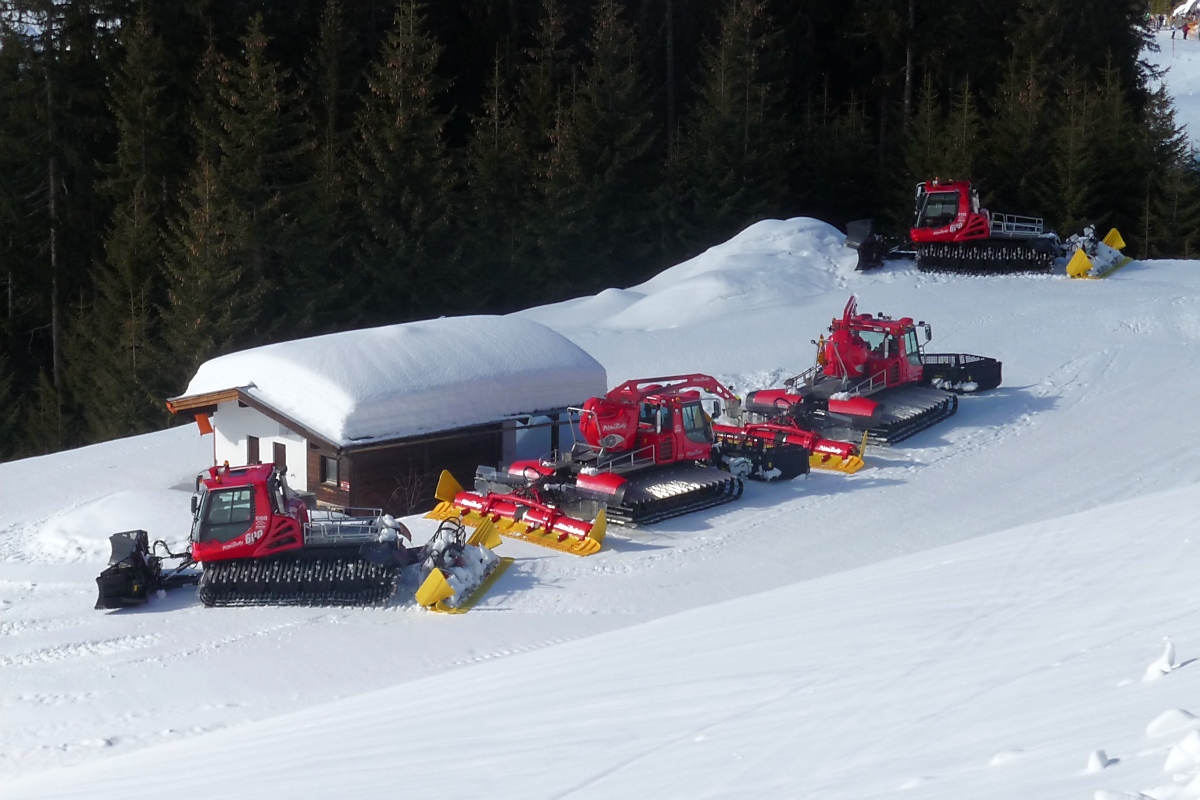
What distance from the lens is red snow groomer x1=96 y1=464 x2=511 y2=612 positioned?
43.9 ft

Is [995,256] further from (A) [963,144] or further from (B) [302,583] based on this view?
(B) [302,583]

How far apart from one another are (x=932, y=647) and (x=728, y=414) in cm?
1221

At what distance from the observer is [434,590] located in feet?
42.8

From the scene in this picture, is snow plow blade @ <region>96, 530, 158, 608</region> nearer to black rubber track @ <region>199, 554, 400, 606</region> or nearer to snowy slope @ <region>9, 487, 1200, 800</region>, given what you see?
black rubber track @ <region>199, 554, 400, 606</region>

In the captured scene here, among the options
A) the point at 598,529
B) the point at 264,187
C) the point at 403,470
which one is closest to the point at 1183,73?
the point at 264,187

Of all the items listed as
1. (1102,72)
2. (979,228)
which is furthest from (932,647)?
(1102,72)

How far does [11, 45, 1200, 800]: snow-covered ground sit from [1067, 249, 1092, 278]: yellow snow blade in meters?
4.30

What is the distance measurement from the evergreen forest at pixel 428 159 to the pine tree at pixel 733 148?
0.11 m

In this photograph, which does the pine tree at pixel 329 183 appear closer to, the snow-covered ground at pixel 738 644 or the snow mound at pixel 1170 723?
the snow-covered ground at pixel 738 644

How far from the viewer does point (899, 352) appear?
20484 mm

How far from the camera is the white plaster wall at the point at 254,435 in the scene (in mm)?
19094

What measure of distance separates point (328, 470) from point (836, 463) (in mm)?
7213

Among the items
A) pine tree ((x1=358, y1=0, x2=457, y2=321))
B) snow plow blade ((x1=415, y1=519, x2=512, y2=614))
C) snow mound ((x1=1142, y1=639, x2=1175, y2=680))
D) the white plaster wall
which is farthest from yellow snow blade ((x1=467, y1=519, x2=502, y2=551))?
pine tree ((x1=358, y1=0, x2=457, y2=321))

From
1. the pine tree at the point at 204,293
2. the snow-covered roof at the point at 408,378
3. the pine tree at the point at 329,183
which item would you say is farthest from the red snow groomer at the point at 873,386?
the pine tree at the point at 329,183
